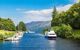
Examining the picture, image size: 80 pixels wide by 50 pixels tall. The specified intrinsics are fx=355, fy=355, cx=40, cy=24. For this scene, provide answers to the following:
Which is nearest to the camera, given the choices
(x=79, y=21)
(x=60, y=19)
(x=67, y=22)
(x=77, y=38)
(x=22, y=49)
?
(x=22, y=49)

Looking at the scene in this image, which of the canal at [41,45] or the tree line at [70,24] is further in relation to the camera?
the tree line at [70,24]

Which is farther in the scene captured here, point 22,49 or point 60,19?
point 60,19

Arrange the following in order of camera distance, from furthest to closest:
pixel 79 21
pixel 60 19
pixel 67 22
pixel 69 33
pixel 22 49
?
pixel 60 19 < pixel 67 22 < pixel 79 21 < pixel 69 33 < pixel 22 49

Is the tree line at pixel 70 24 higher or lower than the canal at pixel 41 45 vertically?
higher

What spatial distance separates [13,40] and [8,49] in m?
33.4

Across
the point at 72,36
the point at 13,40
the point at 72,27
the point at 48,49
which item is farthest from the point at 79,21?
the point at 48,49

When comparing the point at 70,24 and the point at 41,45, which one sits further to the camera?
the point at 70,24

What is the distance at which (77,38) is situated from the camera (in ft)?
409

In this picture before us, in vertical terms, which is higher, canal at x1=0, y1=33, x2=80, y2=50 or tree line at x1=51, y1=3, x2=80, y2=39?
tree line at x1=51, y1=3, x2=80, y2=39

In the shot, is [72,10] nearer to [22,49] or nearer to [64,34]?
[64,34]

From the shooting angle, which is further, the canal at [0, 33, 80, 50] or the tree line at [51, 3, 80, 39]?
the tree line at [51, 3, 80, 39]

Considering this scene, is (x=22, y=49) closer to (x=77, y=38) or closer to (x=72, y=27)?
(x=77, y=38)

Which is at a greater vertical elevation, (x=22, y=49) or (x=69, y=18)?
(x=69, y=18)

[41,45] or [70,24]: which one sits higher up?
[70,24]
